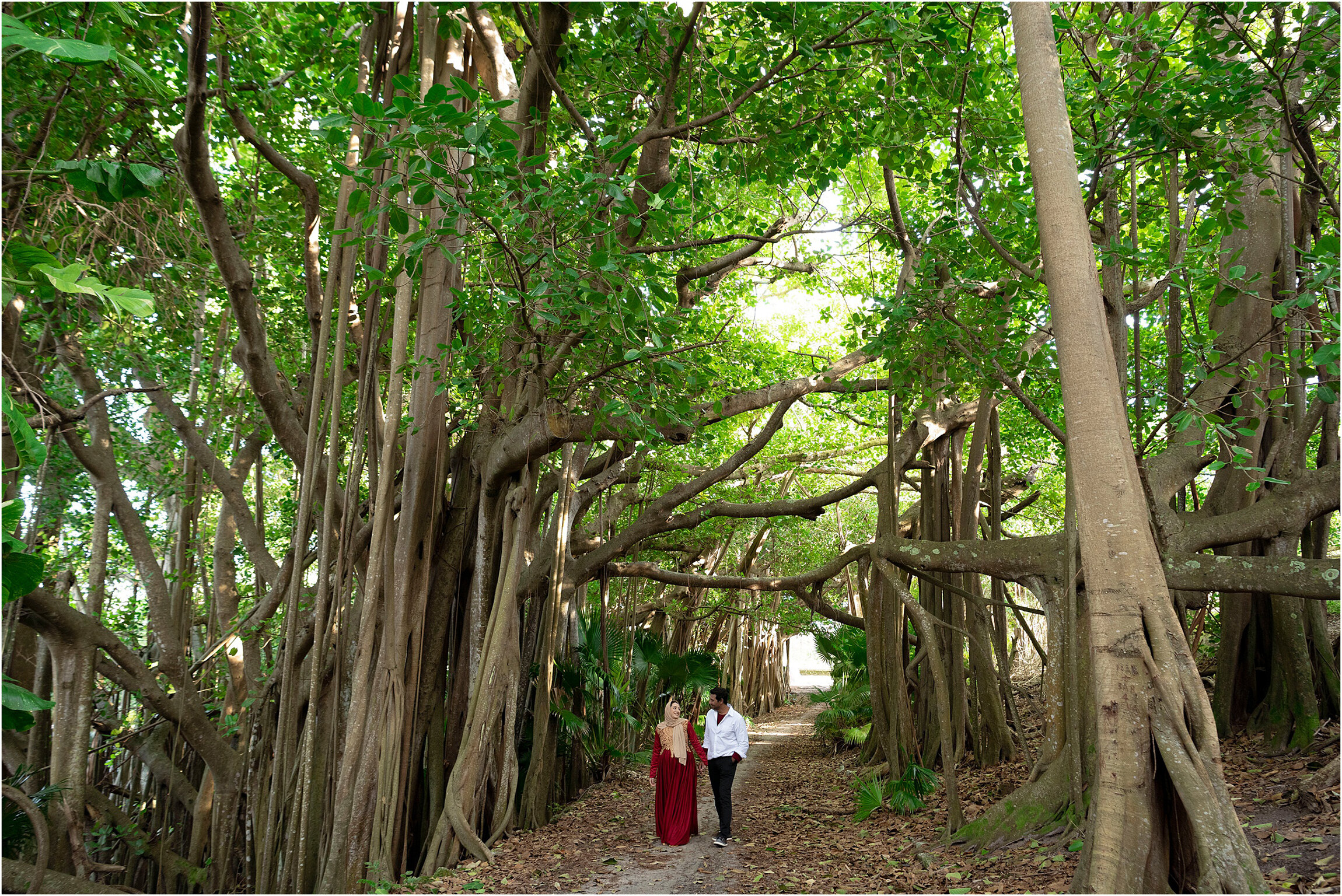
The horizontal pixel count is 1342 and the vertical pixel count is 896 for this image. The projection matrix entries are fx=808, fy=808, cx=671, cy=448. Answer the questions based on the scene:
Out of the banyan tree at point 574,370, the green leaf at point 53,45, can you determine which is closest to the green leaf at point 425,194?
the banyan tree at point 574,370

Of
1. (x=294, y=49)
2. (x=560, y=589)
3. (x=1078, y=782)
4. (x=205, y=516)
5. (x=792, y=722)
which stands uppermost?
(x=294, y=49)

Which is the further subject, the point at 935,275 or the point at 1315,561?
the point at 935,275

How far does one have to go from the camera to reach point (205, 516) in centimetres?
1216

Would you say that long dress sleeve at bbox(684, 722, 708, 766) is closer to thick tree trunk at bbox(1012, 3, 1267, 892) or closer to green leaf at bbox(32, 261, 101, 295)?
thick tree trunk at bbox(1012, 3, 1267, 892)

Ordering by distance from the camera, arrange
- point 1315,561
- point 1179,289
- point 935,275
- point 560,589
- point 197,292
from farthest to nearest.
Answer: point 560,589 → point 197,292 → point 935,275 → point 1179,289 → point 1315,561

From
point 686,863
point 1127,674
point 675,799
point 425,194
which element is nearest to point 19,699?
point 425,194

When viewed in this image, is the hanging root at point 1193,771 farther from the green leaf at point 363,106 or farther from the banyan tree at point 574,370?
the green leaf at point 363,106

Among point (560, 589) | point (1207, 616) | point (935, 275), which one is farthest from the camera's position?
point (1207, 616)

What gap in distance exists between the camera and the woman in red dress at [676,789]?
6.20m

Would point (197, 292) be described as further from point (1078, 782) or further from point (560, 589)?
point (1078, 782)

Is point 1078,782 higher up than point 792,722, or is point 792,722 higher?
point 1078,782

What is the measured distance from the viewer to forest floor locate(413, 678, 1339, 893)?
145 inches

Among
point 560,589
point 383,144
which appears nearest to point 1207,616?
point 560,589

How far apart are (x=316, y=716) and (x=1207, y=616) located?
29.0 ft
